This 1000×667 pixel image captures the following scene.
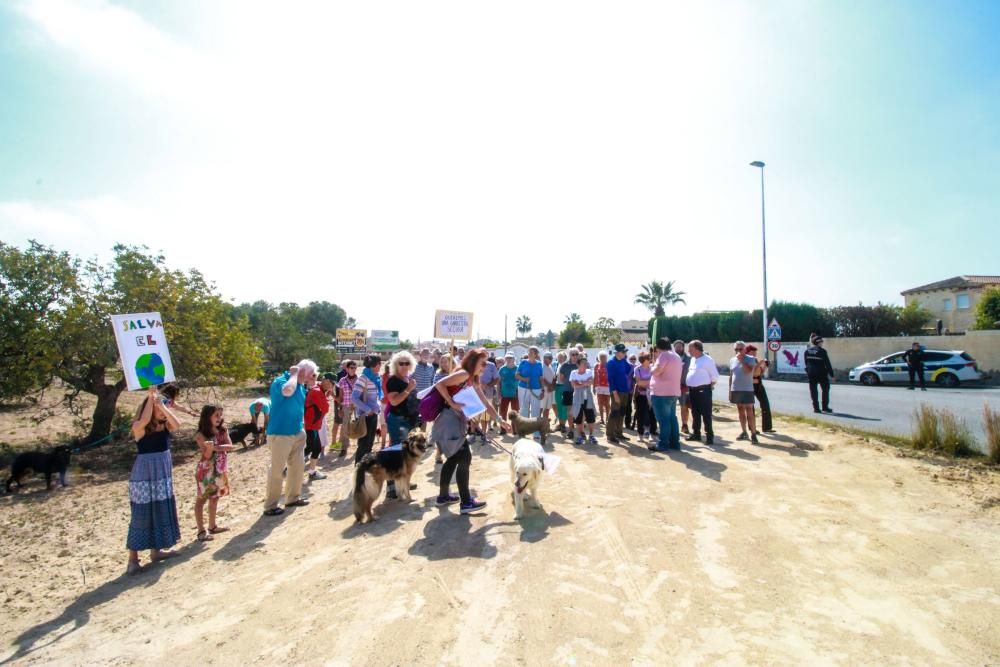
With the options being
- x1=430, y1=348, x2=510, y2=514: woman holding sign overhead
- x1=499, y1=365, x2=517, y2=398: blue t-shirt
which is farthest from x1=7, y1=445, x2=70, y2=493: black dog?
x1=499, y1=365, x2=517, y2=398: blue t-shirt

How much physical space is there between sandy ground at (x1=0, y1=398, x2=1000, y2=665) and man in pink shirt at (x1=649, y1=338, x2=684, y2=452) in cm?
134

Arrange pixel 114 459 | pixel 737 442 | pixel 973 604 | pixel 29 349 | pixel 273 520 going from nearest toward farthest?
pixel 973 604, pixel 273 520, pixel 737 442, pixel 29 349, pixel 114 459

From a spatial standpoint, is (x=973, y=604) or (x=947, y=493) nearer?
(x=973, y=604)

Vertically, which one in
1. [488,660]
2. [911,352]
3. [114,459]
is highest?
[911,352]

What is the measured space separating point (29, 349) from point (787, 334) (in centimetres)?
3914

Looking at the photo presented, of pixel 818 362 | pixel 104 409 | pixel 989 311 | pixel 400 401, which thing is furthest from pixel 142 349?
pixel 989 311

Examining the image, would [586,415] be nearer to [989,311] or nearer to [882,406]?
[882,406]

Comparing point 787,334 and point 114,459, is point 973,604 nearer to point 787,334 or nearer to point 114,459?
point 114,459

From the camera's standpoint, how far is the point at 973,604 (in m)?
3.32

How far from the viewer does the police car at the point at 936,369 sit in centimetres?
1758

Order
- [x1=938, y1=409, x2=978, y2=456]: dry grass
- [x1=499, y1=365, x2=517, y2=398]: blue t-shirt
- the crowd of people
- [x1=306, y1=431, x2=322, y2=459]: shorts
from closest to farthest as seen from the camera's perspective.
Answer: the crowd of people, [x1=938, y1=409, x2=978, y2=456]: dry grass, [x1=306, y1=431, x2=322, y2=459]: shorts, [x1=499, y1=365, x2=517, y2=398]: blue t-shirt

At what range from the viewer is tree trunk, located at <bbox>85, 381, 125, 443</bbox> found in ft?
37.6

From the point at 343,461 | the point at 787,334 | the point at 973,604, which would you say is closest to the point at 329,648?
the point at 973,604

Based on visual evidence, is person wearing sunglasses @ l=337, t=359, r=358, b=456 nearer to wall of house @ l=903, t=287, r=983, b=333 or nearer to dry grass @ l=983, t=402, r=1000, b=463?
dry grass @ l=983, t=402, r=1000, b=463
